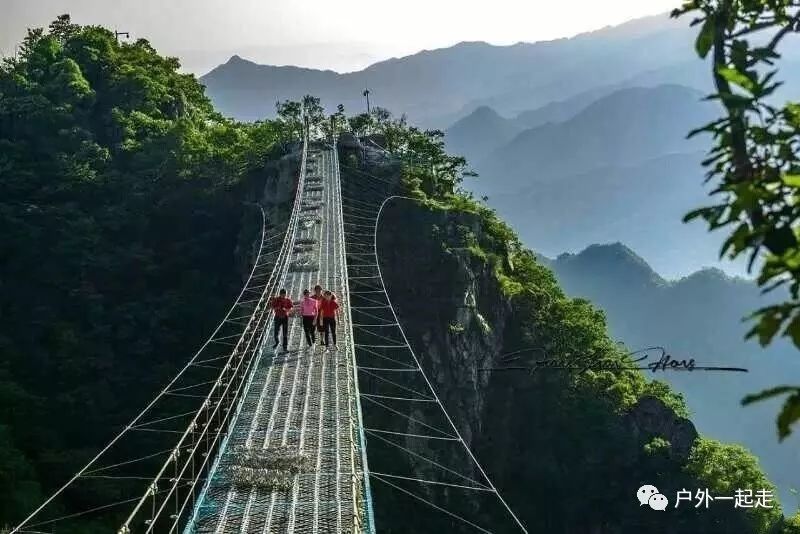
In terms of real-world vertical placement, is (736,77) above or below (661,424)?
above

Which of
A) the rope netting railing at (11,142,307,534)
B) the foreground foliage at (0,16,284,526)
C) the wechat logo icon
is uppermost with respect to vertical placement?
the foreground foliage at (0,16,284,526)

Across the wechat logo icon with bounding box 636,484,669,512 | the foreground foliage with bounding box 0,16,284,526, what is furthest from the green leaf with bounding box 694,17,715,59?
the wechat logo icon with bounding box 636,484,669,512

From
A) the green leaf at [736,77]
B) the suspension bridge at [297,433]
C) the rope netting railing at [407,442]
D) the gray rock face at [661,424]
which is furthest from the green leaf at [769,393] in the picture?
the gray rock face at [661,424]

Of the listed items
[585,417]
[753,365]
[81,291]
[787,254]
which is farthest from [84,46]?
[753,365]

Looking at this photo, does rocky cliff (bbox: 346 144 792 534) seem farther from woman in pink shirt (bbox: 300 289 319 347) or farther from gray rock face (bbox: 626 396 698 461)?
woman in pink shirt (bbox: 300 289 319 347)

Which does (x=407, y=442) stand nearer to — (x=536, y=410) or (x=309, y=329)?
(x=536, y=410)

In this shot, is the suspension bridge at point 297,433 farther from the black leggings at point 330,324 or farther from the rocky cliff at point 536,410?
the rocky cliff at point 536,410

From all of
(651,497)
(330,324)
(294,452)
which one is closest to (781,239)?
(294,452)

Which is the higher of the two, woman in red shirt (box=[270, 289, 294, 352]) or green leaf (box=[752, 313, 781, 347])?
woman in red shirt (box=[270, 289, 294, 352])
